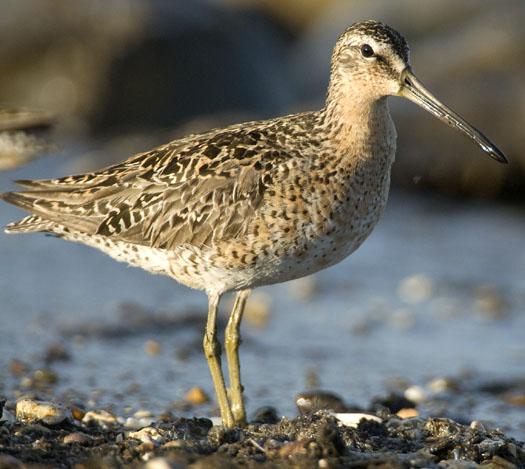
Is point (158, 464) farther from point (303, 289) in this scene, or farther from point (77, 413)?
point (303, 289)

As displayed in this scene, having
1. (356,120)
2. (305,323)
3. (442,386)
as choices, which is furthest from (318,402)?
(305,323)

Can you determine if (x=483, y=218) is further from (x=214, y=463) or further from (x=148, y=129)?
(x=214, y=463)

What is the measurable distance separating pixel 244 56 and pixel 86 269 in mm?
6255

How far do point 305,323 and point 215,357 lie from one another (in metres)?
2.69

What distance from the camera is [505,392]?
812 cm

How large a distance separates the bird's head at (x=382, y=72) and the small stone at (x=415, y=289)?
3733 mm

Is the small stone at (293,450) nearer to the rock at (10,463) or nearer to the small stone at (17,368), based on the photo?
the rock at (10,463)

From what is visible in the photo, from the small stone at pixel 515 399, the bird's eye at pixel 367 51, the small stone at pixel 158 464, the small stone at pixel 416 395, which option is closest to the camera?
the small stone at pixel 158 464

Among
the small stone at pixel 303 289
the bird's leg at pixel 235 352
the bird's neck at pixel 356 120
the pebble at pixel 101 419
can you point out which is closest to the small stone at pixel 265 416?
the bird's leg at pixel 235 352

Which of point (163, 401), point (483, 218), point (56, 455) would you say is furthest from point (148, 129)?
point (56, 455)

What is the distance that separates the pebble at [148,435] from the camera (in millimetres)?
5629

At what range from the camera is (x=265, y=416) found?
6926mm

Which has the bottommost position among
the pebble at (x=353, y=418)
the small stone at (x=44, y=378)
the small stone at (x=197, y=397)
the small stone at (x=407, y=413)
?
the pebble at (x=353, y=418)

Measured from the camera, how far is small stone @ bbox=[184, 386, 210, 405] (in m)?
7.51
